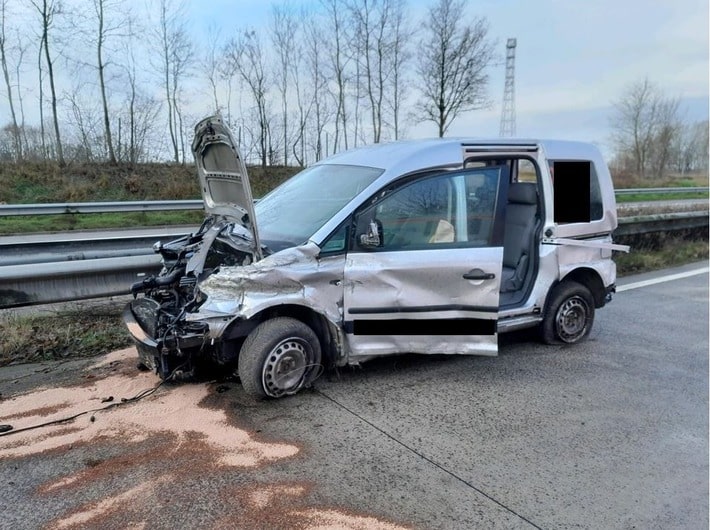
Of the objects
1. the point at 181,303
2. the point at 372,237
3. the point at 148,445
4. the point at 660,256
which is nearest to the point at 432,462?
the point at 372,237

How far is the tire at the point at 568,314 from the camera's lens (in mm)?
4941

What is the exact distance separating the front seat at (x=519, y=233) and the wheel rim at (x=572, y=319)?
0.55 m

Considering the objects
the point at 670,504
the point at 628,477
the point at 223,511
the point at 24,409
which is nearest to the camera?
the point at 223,511

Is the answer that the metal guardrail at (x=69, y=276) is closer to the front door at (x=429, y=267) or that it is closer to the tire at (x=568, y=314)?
the front door at (x=429, y=267)

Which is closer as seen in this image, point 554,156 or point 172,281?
point 172,281

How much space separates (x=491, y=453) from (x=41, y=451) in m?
2.62

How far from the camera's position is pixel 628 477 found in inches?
116

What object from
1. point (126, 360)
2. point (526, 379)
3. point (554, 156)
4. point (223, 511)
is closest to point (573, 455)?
point (526, 379)

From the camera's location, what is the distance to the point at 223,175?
13.1 feet

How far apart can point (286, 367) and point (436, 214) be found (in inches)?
64.0

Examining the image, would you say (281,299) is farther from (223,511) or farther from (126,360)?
(126,360)

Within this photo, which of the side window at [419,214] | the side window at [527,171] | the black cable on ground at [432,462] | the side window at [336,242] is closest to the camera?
the black cable on ground at [432,462]

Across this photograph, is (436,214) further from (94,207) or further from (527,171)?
(94,207)

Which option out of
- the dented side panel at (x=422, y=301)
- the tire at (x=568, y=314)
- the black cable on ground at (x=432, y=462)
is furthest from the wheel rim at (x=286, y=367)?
the tire at (x=568, y=314)
